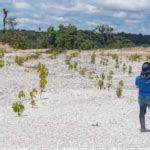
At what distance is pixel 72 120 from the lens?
13.1 meters

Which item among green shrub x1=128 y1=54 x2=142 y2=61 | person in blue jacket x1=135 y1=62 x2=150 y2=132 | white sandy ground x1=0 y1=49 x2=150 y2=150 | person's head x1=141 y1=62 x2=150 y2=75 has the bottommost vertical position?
white sandy ground x1=0 y1=49 x2=150 y2=150

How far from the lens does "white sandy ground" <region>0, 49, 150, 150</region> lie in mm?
10367

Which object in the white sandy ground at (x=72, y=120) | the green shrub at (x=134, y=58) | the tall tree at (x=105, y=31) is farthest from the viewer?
the tall tree at (x=105, y=31)

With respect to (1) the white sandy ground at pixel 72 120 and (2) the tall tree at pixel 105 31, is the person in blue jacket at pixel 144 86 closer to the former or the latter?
(1) the white sandy ground at pixel 72 120

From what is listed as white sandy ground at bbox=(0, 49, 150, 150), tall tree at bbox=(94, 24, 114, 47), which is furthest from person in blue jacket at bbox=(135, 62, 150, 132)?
tall tree at bbox=(94, 24, 114, 47)

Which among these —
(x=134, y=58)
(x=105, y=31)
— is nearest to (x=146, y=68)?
(x=134, y=58)

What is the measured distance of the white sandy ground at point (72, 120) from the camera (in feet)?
34.0

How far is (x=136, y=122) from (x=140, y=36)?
4603 inches

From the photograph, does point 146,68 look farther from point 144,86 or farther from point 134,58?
point 134,58

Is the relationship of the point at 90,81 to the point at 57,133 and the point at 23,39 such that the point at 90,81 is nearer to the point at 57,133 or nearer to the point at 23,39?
the point at 57,133

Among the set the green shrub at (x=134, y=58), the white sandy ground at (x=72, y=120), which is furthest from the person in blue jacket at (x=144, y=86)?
the green shrub at (x=134, y=58)

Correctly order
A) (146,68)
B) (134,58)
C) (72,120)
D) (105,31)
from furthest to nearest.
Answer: (105,31), (134,58), (72,120), (146,68)

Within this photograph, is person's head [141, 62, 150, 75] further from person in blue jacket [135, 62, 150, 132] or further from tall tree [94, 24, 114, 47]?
tall tree [94, 24, 114, 47]

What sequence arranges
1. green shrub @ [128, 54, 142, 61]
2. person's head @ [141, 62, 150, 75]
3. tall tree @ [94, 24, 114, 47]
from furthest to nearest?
tall tree @ [94, 24, 114, 47]
green shrub @ [128, 54, 142, 61]
person's head @ [141, 62, 150, 75]
